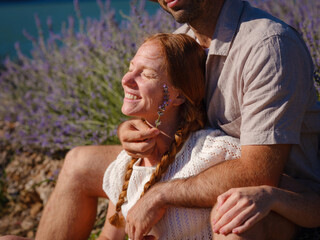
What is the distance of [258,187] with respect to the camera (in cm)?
171

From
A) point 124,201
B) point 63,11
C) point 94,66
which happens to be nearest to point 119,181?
point 124,201

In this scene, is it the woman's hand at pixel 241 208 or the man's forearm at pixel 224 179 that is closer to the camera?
the woman's hand at pixel 241 208

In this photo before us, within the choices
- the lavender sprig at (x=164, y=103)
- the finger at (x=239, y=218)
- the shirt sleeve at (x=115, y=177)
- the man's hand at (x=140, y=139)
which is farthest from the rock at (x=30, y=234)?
the finger at (x=239, y=218)

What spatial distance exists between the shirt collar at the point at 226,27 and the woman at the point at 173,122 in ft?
0.35

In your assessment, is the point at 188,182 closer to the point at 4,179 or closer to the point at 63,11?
the point at 4,179

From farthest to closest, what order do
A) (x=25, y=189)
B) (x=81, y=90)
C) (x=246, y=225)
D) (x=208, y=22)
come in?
1. (x=81, y=90)
2. (x=25, y=189)
3. (x=208, y=22)
4. (x=246, y=225)

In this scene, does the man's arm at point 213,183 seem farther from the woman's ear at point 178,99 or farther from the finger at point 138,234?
the woman's ear at point 178,99

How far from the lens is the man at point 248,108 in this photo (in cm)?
175

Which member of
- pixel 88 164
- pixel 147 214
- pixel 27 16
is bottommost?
pixel 27 16

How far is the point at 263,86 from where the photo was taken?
1771 mm

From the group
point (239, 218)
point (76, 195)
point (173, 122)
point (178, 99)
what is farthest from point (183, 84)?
point (76, 195)

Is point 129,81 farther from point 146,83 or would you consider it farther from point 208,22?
point 208,22

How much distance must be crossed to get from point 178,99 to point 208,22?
0.42m

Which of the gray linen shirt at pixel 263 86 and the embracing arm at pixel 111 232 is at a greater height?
the gray linen shirt at pixel 263 86
